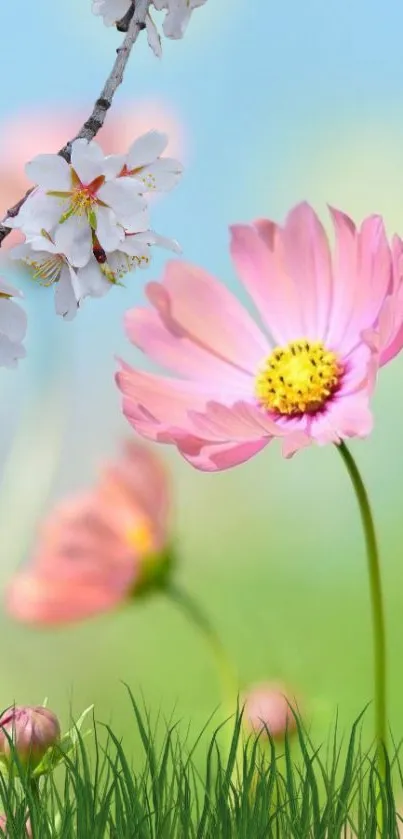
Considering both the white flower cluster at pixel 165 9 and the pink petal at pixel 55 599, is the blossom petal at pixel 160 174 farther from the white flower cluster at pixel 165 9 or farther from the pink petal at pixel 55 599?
the pink petal at pixel 55 599

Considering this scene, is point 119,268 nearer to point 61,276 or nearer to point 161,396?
point 61,276

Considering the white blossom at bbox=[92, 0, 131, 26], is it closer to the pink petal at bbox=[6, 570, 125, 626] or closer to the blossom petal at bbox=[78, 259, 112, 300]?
the blossom petal at bbox=[78, 259, 112, 300]

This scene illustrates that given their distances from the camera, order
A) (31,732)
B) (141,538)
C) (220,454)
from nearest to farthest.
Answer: (31,732)
(220,454)
(141,538)

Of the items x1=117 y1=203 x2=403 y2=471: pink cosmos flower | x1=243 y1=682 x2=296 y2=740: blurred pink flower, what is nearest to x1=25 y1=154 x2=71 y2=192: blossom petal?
x1=117 y1=203 x2=403 y2=471: pink cosmos flower

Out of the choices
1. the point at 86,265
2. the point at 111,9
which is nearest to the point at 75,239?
the point at 86,265

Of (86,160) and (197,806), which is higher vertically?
(86,160)

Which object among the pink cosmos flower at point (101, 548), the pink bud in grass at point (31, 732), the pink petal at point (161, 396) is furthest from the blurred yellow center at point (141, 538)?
the pink bud in grass at point (31, 732)

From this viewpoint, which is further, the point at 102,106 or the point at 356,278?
the point at 356,278
